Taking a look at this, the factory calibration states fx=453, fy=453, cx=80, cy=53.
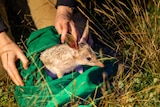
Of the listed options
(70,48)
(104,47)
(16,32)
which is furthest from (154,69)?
(16,32)

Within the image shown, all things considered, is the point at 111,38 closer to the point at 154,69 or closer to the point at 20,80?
the point at 154,69

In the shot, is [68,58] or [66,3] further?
[66,3]

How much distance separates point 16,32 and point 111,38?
858mm

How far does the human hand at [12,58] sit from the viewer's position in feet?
9.84

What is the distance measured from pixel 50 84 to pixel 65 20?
47 cm

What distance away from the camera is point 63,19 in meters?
3.08

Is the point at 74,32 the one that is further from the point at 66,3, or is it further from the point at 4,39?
the point at 4,39

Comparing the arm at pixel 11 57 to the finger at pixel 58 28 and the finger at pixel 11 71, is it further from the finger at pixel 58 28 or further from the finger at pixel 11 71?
the finger at pixel 58 28

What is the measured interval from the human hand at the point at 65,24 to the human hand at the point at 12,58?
305mm

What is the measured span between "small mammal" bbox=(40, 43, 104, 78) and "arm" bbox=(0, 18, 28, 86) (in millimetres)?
215

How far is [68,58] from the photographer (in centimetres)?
281

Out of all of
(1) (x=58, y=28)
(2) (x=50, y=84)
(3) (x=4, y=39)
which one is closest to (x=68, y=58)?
(2) (x=50, y=84)

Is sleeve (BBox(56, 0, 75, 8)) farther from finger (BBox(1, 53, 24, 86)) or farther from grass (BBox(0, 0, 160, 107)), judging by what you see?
finger (BBox(1, 53, 24, 86))

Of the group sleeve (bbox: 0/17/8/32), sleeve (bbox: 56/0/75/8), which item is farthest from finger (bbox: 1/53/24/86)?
sleeve (bbox: 56/0/75/8)
